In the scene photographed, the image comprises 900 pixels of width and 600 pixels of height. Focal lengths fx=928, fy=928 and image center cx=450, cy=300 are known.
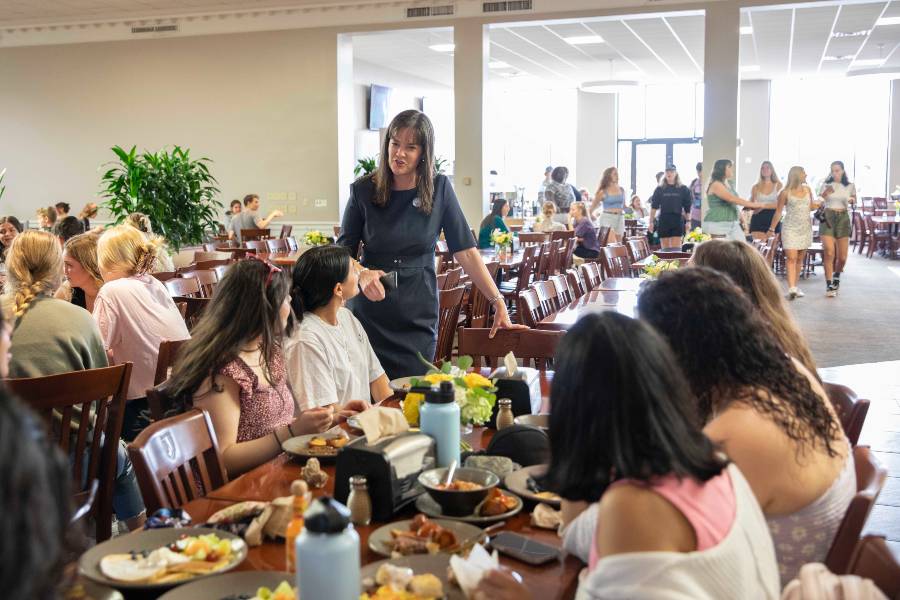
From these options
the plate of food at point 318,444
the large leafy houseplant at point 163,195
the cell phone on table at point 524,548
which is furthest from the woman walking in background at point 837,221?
the cell phone on table at point 524,548

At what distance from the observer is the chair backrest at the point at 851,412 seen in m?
2.32

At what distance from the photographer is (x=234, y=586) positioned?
4.80ft

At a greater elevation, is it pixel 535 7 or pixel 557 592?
pixel 535 7

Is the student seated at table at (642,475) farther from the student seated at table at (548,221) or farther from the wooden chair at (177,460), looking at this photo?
the student seated at table at (548,221)

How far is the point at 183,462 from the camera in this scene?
215 cm

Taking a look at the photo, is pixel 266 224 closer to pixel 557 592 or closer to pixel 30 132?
pixel 30 132

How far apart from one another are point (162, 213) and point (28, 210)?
5999mm

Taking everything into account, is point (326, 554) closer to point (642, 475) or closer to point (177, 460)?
point (642, 475)

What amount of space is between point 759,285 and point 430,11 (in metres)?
9.62

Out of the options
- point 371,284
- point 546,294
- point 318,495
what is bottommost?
point 318,495

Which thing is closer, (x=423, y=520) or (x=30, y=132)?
(x=423, y=520)

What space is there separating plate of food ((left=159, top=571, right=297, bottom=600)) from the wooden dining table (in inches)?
4.0

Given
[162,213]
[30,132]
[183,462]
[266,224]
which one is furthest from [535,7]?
[183,462]

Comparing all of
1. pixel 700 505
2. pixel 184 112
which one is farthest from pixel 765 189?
pixel 700 505
